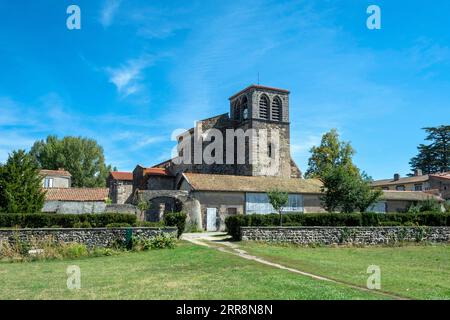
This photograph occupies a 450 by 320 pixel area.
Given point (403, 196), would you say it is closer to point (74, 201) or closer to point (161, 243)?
point (161, 243)

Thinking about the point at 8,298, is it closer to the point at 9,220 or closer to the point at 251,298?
the point at 251,298

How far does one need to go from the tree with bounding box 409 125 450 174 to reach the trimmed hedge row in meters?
39.7

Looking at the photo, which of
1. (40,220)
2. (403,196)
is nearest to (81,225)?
(40,220)

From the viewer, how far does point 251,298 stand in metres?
8.20

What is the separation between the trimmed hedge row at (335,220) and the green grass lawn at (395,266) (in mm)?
1914

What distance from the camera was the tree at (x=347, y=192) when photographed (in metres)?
29.6

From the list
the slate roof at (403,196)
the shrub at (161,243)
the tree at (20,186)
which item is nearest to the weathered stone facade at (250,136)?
the slate roof at (403,196)

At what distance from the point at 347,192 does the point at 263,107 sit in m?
17.6

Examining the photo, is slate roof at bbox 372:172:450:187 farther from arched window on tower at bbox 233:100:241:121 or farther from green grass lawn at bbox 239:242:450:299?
green grass lawn at bbox 239:242:450:299

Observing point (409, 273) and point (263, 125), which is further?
point (263, 125)

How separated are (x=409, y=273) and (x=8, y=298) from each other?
1190 cm

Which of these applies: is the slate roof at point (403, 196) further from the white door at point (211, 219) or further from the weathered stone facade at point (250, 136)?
the white door at point (211, 219)
